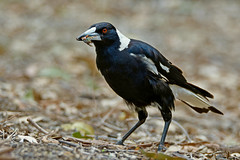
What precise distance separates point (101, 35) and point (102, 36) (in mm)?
15

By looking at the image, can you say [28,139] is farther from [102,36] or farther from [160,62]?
[160,62]

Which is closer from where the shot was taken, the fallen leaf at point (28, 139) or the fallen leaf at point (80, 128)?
the fallen leaf at point (28, 139)

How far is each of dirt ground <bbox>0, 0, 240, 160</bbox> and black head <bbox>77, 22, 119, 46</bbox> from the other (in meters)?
1.00

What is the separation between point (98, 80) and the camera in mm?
7941

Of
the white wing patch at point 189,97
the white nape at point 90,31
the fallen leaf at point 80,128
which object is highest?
the white nape at point 90,31

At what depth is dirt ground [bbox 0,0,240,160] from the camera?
3.49 m

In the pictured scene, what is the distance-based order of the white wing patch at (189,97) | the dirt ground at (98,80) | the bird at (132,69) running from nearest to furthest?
the dirt ground at (98,80)
the bird at (132,69)
the white wing patch at (189,97)

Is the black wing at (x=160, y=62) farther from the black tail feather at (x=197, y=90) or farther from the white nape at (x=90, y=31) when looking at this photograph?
the white nape at (x=90, y=31)

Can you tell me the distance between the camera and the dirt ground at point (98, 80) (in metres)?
3.49

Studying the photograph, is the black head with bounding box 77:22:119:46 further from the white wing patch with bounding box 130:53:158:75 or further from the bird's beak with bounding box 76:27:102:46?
the white wing patch with bounding box 130:53:158:75

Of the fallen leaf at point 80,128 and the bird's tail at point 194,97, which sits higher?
the bird's tail at point 194,97

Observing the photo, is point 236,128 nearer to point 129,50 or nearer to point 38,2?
point 129,50

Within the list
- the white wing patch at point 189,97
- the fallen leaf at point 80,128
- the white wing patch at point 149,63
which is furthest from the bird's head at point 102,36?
the fallen leaf at point 80,128

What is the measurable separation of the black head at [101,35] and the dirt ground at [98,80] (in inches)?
39.3
